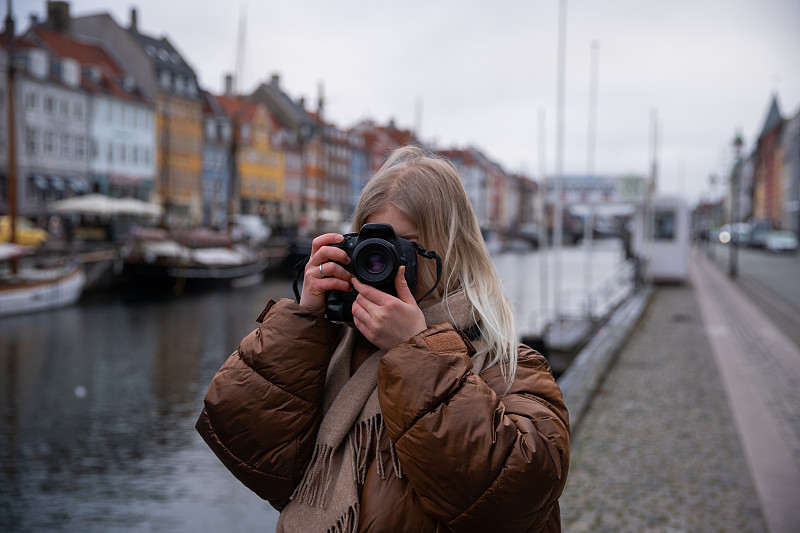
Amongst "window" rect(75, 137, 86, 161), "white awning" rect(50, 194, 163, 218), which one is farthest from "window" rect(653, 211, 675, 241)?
"window" rect(75, 137, 86, 161)

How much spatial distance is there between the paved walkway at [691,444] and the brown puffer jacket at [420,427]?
318 cm

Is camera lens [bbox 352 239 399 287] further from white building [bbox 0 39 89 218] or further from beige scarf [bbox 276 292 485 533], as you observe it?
white building [bbox 0 39 89 218]

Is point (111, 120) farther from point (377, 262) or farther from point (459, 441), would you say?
point (459, 441)

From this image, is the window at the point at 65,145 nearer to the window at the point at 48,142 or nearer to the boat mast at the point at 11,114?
the window at the point at 48,142

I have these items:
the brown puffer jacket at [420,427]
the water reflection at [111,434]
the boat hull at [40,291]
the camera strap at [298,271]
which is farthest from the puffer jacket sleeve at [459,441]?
the boat hull at [40,291]

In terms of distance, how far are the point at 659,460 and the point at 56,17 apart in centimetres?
5487

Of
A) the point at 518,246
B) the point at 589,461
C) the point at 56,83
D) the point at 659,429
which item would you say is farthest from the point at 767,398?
the point at 518,246

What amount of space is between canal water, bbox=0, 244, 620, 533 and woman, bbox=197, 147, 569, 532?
0.38m

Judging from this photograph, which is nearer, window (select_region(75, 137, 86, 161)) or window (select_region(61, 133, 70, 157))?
window (select_region(61, 133, 70, 157))

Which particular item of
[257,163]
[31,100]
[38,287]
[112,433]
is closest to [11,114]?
[38,287]

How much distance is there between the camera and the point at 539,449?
4.75 ft

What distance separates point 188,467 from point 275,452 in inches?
300

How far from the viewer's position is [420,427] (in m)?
1.41

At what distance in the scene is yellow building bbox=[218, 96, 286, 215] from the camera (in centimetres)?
6256
